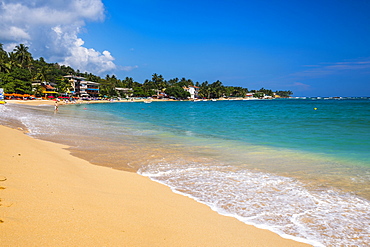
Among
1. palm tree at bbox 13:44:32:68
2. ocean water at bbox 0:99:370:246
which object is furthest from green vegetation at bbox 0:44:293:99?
ocean water at bbox 0:99:370:246

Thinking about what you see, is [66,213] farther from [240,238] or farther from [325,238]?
[325,238]

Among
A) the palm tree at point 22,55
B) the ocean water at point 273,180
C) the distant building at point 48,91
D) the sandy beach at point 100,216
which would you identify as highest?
the palm tree at point 22,55

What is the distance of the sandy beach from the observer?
293cm

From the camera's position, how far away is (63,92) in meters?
104

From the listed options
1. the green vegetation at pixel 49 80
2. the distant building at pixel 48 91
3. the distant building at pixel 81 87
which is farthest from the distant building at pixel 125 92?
the distant building at pixel 48 91

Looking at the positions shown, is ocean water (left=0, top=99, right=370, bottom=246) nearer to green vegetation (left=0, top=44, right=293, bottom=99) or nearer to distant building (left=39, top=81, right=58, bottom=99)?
green vegetation (left=0, top=44, right=293, bottom=99)

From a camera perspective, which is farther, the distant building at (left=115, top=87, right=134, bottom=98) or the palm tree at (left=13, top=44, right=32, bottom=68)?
the distant building at (left=115, top=87, right=134, bottom=98)

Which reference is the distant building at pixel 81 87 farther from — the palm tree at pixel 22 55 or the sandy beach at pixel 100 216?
the sandy beach at pixel 100 216

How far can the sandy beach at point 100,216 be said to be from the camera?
9.61 ft

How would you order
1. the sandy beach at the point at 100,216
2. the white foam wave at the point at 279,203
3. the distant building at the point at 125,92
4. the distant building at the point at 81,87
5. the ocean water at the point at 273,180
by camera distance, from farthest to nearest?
the distant building at the point at 125,92 → the distant building at the point at 81,87 → the ocean water at the point at 273,180 → the white foam wave at the point at 279,203 → the sandy beach at the point at 100,216

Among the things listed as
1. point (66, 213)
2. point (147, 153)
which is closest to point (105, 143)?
point (147, 153)

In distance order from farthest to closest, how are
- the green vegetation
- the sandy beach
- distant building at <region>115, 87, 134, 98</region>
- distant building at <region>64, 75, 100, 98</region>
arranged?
1. distant building at <region>115, 87, 134, 98</region>
2. distant building at <region>64, 75, 100, 98</region>
3. the green vegetation
4. the sandy beach

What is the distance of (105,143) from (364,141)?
582 inches

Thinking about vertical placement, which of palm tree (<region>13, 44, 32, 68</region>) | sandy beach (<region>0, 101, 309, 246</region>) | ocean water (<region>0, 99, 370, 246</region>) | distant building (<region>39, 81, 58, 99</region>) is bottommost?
ocean water (<region>0, 99, 370, 246</region>)
